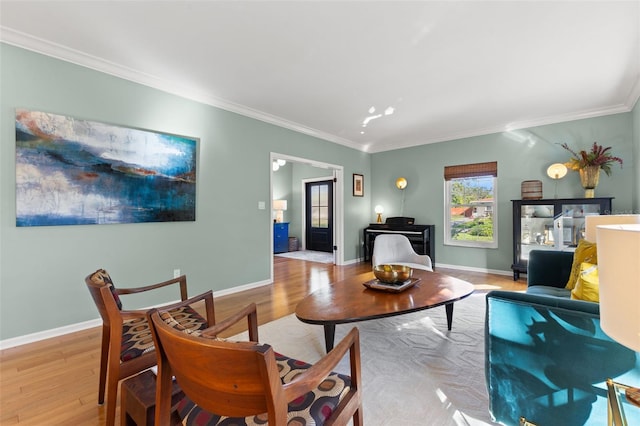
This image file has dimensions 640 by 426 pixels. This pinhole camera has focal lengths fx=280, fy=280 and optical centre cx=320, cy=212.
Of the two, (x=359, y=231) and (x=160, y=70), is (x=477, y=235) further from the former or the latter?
(x=160, y=70)

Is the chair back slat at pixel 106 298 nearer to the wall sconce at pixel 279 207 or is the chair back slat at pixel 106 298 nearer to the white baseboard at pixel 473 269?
the white baseboard at pixel 473 269

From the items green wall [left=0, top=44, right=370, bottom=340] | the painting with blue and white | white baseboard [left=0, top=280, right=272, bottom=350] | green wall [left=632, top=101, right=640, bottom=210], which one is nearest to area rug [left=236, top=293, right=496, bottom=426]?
green wall [left=0, top=44, right=370, bottom=340]

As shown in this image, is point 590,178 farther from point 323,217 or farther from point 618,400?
point 323,217

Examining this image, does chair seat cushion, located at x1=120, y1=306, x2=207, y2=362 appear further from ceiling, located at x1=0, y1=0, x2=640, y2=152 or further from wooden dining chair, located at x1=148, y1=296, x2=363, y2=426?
ceiling, located at x1=0, y1=0, x2=640, y2=152

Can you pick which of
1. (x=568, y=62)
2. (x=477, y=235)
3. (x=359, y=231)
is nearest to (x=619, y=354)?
(x=568, y=62)

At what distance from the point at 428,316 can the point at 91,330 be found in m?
3.32

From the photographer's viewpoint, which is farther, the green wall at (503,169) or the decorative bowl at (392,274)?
the green wall at (503,169)

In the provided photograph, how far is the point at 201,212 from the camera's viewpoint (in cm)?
351

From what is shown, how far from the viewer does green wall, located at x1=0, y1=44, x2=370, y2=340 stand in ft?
7.70

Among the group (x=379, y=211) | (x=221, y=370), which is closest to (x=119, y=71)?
(x=221, y=370)

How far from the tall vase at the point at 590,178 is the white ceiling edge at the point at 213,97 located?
88 centimetres


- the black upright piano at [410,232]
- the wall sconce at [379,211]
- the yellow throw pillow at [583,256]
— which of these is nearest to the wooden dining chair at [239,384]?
the yellow throw pillow at [583,256]

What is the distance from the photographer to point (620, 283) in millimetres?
724

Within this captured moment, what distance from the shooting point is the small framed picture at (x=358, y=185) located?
6082 mm
